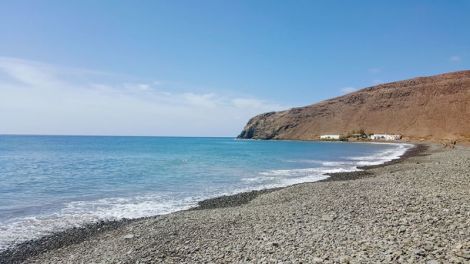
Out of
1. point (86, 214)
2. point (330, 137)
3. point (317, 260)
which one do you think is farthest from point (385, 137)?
point (317, 260)

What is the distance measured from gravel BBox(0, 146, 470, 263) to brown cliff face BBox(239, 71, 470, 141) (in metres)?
142

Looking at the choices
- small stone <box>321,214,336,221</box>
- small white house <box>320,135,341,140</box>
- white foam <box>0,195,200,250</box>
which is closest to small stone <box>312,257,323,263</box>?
small stone <box>321,214,336,221</box>

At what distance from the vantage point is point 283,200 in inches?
746

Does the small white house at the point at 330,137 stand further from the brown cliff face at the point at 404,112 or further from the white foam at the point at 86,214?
the white foam at the point at 86,214

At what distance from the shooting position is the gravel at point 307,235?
342 inches

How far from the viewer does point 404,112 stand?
16988 centimetres

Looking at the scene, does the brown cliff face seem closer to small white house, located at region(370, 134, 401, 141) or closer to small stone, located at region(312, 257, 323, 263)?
small white house, located at region(370, 134, 401, 141)

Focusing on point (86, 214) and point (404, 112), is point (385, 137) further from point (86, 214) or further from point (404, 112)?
point (86, 214)

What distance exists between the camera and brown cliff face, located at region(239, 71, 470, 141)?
15250 cm

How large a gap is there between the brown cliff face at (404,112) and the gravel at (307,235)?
142 m

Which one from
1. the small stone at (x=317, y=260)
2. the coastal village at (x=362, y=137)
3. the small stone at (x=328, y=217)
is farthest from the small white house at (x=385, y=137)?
the small stone at (x=317, y=260)

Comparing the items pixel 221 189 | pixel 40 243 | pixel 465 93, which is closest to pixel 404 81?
pixel 465 93

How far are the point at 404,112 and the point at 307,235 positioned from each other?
572 feet

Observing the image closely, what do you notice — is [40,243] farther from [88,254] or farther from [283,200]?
[283,200]
